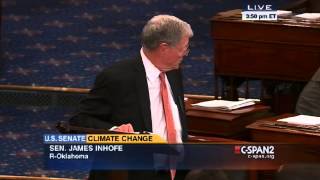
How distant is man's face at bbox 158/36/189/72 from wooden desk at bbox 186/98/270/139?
109cm

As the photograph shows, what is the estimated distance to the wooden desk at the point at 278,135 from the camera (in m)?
4.39

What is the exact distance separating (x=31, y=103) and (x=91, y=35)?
2257 mm

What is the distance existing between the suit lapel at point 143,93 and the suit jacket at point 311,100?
1.40m

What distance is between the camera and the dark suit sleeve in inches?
157

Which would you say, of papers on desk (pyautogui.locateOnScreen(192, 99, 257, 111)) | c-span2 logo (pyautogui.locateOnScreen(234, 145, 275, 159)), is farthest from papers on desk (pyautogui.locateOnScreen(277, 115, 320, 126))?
c-span2 logo (pyautogui.locateOnScreen(234, 145, 275, 159))

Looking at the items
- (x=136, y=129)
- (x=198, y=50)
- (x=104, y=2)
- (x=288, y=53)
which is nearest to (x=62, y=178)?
(x=288, y=53)

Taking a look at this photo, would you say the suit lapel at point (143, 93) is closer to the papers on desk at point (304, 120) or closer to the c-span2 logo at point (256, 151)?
the c-span2 logo at point (256, 151)

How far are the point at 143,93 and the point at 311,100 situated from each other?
4.79 ft

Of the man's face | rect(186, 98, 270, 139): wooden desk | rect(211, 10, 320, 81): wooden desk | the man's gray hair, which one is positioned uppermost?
the man's gray hair

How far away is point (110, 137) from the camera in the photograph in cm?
311

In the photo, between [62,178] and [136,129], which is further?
[62,178]

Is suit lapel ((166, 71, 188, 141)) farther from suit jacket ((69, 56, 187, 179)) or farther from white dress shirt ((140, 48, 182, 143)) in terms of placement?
suit jacket ((69, 56, 187, 179))

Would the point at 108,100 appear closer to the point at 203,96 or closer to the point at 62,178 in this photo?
the point at 62,178

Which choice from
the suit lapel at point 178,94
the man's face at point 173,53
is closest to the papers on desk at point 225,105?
the suit lapel at point 178,94
